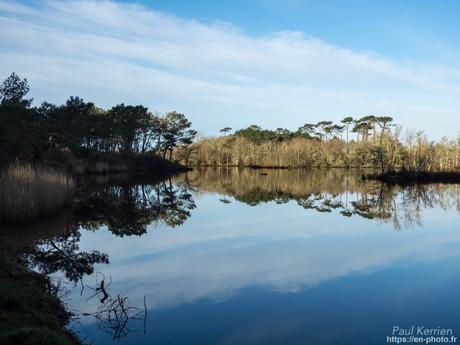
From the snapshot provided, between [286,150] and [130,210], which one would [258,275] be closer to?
[130,210]

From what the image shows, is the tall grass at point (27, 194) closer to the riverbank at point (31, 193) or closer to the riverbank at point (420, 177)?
the riverbank at point (31, 193)

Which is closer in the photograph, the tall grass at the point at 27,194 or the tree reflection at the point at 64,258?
the tree reflection at the point at 64,258

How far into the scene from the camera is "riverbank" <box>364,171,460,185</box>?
40719 millimetres

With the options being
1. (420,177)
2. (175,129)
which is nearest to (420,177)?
(420,177)

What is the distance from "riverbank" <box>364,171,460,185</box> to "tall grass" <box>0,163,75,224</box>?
31.4 metres

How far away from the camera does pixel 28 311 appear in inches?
210

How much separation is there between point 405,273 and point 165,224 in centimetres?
901

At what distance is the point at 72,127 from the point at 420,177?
32.3 metres

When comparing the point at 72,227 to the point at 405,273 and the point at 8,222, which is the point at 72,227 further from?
the point at 405,273

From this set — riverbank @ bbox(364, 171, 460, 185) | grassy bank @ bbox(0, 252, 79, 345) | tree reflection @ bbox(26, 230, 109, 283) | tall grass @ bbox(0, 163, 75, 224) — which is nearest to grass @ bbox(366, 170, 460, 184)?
riverbank @ bbox(364, 171, 460, 185)

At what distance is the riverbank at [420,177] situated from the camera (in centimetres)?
4072

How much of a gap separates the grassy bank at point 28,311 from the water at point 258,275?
19.0 inches

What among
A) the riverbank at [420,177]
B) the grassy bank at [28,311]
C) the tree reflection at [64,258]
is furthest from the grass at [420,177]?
the grassy bank at [28,311]

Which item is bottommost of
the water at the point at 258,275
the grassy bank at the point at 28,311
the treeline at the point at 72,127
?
the water at the point at 258,275
